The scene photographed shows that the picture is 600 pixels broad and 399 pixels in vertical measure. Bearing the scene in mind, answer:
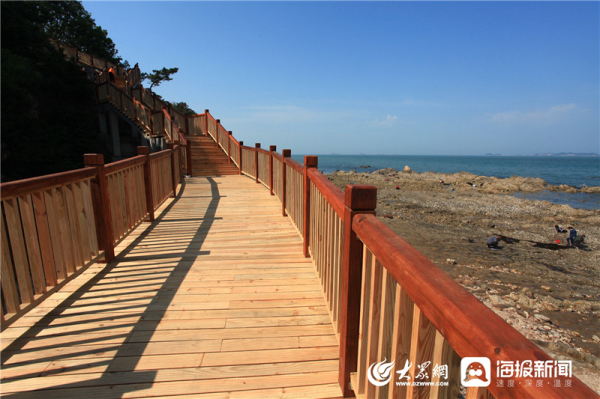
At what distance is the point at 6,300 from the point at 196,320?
1.49 m

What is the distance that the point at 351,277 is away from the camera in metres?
1.89

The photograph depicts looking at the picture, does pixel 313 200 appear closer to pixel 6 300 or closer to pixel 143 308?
pixel 143 308

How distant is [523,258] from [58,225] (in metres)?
13.0

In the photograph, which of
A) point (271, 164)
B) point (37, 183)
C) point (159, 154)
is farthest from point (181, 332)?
point (271, 164)

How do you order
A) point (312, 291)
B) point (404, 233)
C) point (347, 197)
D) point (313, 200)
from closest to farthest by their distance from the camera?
point (347, 197)
point (312, 291)
point (313, 200)
point (404, 233)

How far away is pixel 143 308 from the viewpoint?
123 inches

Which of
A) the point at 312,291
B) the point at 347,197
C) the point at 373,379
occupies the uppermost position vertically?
the point at 347,197

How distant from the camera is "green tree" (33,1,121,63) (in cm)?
4194

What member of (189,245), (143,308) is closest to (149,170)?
(189,245)

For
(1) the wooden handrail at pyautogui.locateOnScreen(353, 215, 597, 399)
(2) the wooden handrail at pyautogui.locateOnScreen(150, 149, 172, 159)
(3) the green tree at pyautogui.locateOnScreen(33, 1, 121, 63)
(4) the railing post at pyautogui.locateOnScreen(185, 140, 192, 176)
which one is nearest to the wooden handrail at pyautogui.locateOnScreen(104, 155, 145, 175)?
(2) the wooden handrail at pyautogui.locateOnScreen(150, 149, 172, 159)

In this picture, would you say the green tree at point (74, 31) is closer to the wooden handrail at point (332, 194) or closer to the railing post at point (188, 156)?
the railing post at point (188, 156)

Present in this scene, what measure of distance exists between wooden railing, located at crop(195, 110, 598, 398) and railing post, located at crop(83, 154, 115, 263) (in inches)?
120

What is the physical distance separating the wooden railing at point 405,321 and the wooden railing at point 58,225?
8.61 feet

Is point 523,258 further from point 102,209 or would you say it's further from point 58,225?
point 58,225
